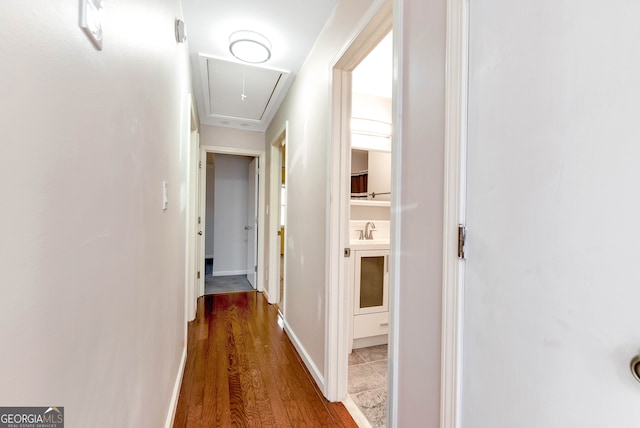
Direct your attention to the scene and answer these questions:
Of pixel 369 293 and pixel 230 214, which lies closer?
pixel 369 293

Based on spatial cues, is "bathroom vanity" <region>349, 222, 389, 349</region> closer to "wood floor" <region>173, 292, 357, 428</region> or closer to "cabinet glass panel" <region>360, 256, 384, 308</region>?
"cabinet glass panel" <region>360, 256, 384, 308</region>

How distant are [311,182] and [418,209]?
1.33 meters

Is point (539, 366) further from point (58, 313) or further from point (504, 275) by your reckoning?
point (58, 313)

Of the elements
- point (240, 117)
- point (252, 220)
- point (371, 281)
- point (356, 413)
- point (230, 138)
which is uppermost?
Answer: point (240, 117)

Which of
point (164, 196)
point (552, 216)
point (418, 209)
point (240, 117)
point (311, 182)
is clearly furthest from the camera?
point (240, 117)

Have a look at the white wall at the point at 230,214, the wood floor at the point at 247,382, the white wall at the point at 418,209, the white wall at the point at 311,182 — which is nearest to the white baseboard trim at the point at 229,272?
the white wall at the point at 230,214

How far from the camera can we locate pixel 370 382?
202 centimetres

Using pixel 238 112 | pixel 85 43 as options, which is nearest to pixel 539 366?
pixel 85 43

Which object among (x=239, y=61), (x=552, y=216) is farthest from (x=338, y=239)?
(x=239, y=61)

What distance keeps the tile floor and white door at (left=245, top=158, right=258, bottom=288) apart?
2328 mm

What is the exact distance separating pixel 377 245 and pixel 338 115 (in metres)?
1.20

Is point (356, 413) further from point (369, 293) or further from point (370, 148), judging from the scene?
point (370, 148)

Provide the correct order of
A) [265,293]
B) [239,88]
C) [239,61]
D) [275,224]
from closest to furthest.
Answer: [239,61], [239,88], [275,224], [265,293]

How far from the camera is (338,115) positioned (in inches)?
71.6
